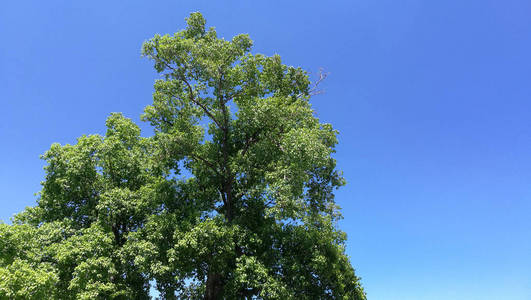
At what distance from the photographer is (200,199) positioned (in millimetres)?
17984

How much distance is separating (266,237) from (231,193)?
11.8 feet

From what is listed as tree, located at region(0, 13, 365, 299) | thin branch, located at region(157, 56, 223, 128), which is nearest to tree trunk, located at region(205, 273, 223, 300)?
tree, located at region(0, 13, 365, 299)

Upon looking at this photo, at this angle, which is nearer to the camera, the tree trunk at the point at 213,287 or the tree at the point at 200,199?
the tree at the point at 200,199

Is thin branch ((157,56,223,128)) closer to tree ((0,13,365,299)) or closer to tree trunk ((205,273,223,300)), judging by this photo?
tree ((0,13,365,299))

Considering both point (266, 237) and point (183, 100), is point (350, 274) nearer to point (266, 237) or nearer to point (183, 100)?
point (266, 237)

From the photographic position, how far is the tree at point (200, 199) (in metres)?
14.6

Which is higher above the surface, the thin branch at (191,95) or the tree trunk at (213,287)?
the thin branch at (191,95)

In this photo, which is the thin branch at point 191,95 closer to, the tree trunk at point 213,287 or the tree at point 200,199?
the tree at point 200,199

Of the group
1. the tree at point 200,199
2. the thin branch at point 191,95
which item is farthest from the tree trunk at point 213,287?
the thin branch at point 191,95

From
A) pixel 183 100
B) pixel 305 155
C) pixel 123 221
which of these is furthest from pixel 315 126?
pixel 123 221

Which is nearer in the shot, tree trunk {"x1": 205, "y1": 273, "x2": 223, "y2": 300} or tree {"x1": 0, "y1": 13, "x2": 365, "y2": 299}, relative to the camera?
tree {"x1": 0, "y1": 13, "x2": 365, "y2": 299}

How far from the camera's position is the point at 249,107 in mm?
17312

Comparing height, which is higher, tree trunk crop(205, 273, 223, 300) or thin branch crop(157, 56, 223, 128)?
thin branch crop(157, 56, 223, 128)

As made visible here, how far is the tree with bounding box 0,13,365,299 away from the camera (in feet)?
48.1
